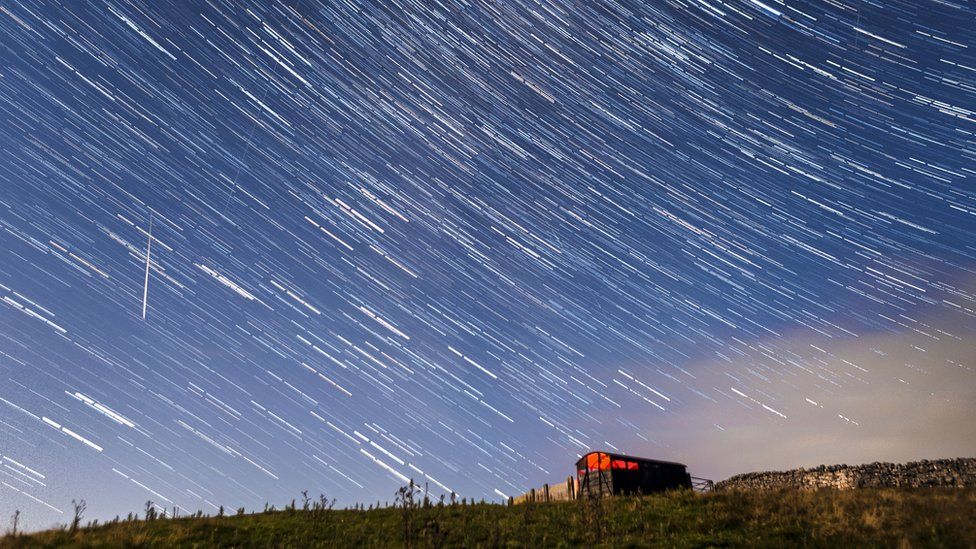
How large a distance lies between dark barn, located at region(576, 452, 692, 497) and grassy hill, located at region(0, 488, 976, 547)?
8.99m

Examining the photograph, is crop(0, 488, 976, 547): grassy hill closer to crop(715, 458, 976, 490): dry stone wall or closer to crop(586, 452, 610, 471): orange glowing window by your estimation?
crop(715, 458, 976, 490): dry stone wall

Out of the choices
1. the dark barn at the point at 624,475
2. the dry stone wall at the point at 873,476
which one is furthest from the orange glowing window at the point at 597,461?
the dry stone wall at the point at 873,476

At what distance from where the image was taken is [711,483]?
33875 millimetres

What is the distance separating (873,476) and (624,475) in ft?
42.7

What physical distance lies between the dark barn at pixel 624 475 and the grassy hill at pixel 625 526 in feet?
29.5

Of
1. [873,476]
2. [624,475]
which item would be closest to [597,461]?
[624,475]

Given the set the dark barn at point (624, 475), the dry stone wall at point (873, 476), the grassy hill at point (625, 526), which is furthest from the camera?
the dark barn at point (624, 475)

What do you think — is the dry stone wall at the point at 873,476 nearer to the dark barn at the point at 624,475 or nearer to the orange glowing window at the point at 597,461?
the dark barn at the point at 624,475

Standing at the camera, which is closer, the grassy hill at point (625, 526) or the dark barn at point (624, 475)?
the grassy hill at point (625, 526)

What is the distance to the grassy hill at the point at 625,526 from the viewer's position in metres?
14.6

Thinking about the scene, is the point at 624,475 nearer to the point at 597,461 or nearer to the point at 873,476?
the point at 597,461

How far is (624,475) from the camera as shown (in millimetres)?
29891

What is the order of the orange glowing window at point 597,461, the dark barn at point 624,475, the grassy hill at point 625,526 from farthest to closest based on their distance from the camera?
the orange glowing window at point 597,461 < the dark barn at point 624,475 < the grassy hill at point 625,526

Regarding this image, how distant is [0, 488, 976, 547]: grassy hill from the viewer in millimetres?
14648
